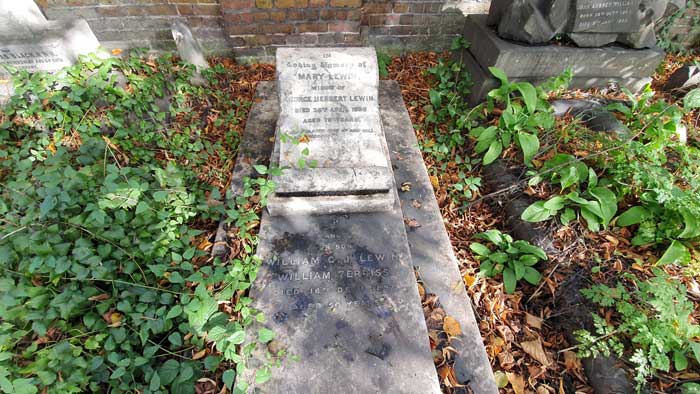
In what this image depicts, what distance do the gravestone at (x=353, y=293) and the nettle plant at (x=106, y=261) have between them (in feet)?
0.53

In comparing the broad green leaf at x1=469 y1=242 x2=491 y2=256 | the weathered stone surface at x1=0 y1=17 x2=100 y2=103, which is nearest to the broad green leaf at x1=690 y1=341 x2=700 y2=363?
the broad green leaf at x1=469 y1=242 x2=491 y2=256

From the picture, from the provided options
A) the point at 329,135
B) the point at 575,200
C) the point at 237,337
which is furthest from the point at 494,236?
the point at 237,337

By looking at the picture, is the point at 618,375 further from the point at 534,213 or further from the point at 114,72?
the point at 114,72

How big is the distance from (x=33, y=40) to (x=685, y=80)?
7121 mm

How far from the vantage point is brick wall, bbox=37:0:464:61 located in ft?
12.4

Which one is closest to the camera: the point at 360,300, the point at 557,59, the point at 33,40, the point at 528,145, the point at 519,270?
the point at 360,300

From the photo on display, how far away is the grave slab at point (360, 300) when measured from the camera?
177cm

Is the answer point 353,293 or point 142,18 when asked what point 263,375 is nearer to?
point 353,293

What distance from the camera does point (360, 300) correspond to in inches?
80.8

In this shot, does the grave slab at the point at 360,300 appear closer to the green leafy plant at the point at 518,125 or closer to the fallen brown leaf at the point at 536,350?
the fallen brown leaf at the point at 536,350

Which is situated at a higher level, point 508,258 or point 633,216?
point 633,216

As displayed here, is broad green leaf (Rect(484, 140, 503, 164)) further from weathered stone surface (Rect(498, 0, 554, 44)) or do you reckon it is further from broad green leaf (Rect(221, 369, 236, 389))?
broad green leaf (Rect(221, 369, 236, 389))

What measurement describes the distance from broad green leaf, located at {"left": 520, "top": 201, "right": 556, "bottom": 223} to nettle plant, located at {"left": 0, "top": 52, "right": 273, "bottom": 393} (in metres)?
2.09

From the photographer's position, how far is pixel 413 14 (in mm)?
4184
